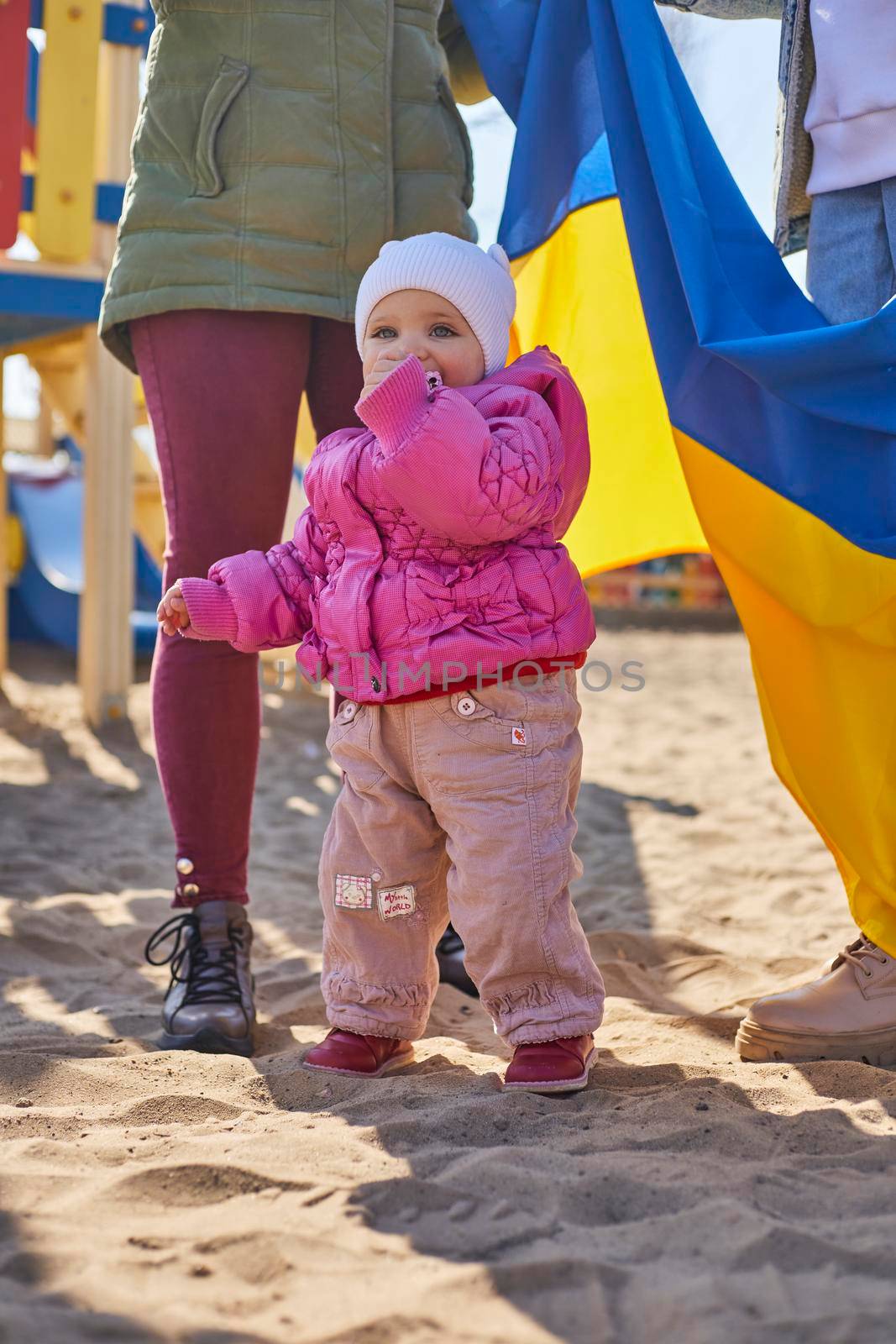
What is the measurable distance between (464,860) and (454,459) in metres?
0.59

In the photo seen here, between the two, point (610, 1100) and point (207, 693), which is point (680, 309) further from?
point (610, 1100)

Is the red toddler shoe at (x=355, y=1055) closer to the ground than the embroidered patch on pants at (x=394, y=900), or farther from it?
closer to the ground

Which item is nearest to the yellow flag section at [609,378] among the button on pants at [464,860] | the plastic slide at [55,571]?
the button on pants at [464,860]

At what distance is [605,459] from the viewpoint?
2.69 meters

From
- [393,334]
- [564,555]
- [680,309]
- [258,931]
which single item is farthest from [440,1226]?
[258,931]

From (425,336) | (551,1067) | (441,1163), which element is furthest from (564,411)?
(441,1163)

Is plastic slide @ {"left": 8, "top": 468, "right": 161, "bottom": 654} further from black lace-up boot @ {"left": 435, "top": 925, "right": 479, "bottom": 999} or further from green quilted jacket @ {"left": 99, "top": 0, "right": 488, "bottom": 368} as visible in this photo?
green quilted jacket @ {"left": 99, "top": 0, "right": 488, "bottom": 368}

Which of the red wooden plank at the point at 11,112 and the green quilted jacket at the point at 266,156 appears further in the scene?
the red wooden plank at the point at 11,112

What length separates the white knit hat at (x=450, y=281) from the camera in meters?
2.02

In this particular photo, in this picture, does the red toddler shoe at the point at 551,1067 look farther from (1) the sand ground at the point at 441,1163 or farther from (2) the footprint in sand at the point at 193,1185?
(2) the footprint in sand at the point at 193,1185

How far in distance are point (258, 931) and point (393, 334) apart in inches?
63.0

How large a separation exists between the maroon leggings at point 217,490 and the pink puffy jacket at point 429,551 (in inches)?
8.3

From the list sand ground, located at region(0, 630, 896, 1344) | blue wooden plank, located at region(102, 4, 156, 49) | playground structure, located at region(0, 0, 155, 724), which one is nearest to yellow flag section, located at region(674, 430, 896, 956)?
sand ground, located at region(0, 630, 896, 1344)

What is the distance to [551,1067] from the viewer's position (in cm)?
197
